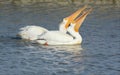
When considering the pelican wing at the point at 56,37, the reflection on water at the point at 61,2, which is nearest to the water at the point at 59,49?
the pelican wing at the point at 56,37

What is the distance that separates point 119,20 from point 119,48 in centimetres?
542

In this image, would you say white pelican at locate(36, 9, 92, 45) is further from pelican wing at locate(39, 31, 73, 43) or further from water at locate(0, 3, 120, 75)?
water at locate(0, 3, 120, 75)

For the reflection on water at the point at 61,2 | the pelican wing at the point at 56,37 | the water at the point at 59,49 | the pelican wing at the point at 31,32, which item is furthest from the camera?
the reflection on water at the point at 61,2

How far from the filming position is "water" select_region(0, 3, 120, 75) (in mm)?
13320

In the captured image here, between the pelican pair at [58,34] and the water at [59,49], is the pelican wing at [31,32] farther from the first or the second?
the water at [59,49]

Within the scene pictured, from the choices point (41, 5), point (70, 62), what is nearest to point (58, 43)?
point (70, 62)

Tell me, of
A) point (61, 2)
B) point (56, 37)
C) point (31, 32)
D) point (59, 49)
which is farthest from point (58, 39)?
point (61, 2)

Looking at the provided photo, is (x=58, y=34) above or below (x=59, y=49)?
above

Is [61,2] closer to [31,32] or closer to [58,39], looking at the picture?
[31,32]

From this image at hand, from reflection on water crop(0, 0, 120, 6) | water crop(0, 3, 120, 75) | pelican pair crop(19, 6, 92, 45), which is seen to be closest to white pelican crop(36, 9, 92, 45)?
pelican pair crop(19, 6, 92, 45)

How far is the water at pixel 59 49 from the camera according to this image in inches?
524

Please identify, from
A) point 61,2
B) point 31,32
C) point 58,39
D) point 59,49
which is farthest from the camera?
point 61,2

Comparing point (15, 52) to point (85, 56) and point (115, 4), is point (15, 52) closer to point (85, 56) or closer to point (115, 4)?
point (85, 56)

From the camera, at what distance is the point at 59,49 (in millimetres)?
16094
